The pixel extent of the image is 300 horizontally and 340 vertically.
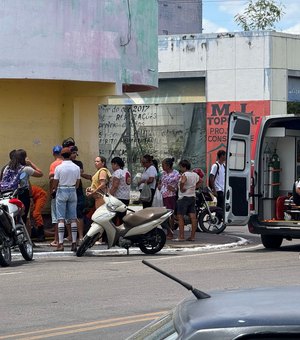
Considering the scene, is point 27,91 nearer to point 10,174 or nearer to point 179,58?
point 10,174

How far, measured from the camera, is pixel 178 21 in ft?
235

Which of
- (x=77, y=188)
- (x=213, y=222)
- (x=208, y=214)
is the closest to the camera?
(x=77, y=188)

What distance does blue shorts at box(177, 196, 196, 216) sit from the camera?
1943 centimetres

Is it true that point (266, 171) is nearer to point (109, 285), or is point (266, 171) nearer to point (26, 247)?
point (26, 247)

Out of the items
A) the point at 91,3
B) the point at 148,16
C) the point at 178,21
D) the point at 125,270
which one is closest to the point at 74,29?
the point at 91,3

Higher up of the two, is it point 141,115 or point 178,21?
point 178,21

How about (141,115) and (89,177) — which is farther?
(141,115)

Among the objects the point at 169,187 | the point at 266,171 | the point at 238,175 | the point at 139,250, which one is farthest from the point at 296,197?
the point at 139,250

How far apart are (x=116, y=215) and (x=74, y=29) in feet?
13.0

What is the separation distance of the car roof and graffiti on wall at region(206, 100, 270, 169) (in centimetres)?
3324

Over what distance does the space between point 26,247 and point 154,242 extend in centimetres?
231

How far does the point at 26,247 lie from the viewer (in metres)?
15.8

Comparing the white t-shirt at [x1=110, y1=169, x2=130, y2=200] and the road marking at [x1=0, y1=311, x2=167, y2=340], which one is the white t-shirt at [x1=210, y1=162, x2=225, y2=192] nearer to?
the white t-shirt at [x1=110, y1=169, x2=130, y2=200]

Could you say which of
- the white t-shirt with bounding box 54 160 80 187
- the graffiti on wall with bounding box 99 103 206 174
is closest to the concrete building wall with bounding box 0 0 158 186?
the white t-shirt with bounding box 54 160 80 187
